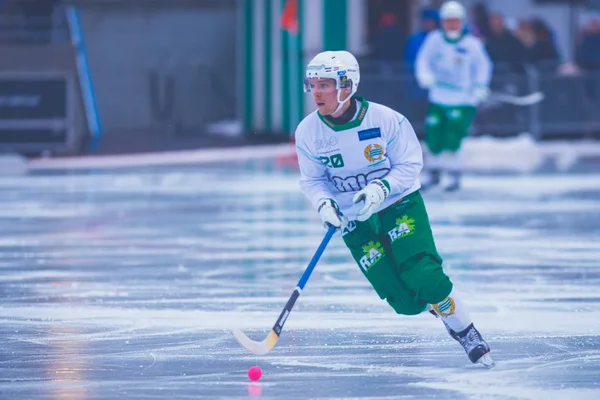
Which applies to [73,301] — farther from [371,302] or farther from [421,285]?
[421,285]

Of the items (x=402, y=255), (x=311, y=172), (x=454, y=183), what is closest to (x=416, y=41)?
(x=454, y=183)

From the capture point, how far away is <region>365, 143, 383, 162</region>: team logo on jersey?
680 centimetres

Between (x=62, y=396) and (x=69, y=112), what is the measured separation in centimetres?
1459

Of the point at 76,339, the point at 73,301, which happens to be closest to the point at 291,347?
the point at 76,339

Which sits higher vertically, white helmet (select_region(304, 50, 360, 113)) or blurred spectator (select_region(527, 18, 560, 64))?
white helmet (select_region(304, 50, 360, 113))

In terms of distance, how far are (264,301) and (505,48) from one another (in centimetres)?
1371

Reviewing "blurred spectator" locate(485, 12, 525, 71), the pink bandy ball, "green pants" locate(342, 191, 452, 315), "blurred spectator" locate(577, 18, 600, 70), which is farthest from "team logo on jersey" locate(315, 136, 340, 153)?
"blurred spectator" locate(577, 18, 600, 70)

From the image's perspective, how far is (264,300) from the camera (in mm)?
8648

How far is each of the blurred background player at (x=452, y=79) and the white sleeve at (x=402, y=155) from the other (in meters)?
8.75

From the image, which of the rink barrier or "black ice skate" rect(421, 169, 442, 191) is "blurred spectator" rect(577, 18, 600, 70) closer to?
the rink barrier

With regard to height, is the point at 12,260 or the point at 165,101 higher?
the point at 12,260

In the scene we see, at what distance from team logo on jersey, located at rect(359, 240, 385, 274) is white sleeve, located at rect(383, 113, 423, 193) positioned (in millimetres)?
285

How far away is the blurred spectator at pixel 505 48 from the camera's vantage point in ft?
70.8

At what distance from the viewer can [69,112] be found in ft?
66.6
